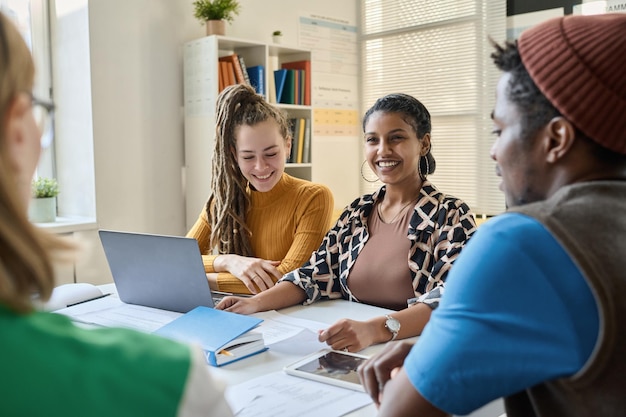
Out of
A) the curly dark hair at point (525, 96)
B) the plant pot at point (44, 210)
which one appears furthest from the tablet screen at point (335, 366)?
the plant pot at point (44, 210)

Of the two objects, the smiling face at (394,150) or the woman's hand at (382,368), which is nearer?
the woman's hand at (382,368)

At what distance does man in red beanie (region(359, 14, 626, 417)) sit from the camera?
28.3 inches

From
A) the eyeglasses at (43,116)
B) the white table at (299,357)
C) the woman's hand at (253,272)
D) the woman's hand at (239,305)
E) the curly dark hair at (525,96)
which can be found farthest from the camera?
the woman's hand at (253,272)

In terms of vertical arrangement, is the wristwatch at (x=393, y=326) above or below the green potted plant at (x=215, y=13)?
below

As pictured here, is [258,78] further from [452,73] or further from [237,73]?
[452,73]

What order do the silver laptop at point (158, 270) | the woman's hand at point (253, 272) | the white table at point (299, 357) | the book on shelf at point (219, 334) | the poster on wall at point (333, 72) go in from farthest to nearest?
the poster on wall at point (333, 72)
the woman's hand at point (253, 272)
the silver laptop at point (158, 270)
the book on shelf at point (219, 334)
the white table at point (299, 357)

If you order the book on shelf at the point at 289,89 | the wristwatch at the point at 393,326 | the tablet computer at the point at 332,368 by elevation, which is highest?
the book on shelf at the point at 289,89

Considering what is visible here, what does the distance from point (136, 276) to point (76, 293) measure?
0.28 meters

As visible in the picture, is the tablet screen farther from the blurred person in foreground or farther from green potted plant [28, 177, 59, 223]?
green potted plant [28, 177, 59, 223]

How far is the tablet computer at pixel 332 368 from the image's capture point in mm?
1181

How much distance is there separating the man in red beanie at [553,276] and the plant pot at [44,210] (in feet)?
8.88

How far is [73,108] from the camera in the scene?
333 cm

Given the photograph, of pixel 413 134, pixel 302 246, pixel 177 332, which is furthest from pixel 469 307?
pixel 302 246

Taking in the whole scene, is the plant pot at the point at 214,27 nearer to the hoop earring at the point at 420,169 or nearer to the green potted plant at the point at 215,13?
the green potted plant at the point at 215,13
